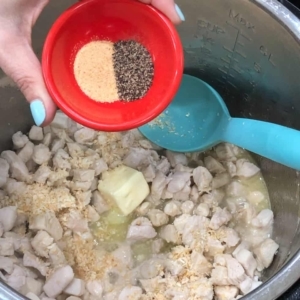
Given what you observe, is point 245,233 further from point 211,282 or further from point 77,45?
point 77,45

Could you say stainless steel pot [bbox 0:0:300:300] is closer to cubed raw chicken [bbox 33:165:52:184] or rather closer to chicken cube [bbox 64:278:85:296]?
cubed raw chicken [bbox 33:165:52:184]

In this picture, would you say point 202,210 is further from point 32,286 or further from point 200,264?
point 32,286

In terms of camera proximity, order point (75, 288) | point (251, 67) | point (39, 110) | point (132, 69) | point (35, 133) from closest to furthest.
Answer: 1. point (39, 110)
2. point (132, 69)
3. point (75, 288)
4. point (251, 67)
5. point (35, 133)

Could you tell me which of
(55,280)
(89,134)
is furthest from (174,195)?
(55,280)

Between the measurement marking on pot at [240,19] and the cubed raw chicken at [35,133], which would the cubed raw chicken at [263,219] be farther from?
the cubed raw chicken at [35,133]

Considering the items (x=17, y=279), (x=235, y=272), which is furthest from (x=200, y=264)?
(x=17, y=279)

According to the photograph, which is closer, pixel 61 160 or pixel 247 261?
pixel 247 261

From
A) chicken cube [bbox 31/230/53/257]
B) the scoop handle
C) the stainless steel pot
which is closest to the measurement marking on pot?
the stainless steel pot
